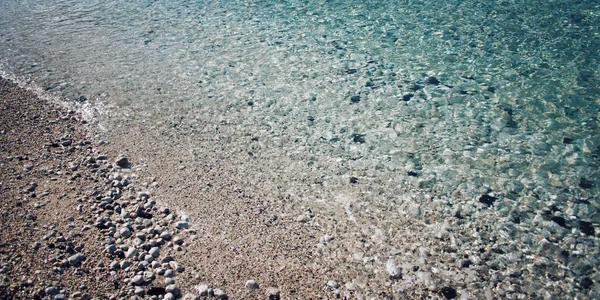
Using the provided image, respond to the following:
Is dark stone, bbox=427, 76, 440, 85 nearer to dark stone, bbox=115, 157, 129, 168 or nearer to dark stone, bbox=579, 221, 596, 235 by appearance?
dark stone, bbox=579, 221, 596, 235

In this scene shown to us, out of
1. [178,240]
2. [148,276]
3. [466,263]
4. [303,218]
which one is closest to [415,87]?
[303,218]

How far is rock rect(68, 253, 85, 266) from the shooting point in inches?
121

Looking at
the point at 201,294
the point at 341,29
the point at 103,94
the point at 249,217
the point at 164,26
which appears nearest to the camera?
the point at 201,294

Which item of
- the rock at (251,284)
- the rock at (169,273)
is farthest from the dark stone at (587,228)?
the rock at (169,273)

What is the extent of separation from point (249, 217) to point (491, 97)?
3.47 metres

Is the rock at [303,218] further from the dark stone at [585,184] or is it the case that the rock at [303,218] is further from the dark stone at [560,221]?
the dark stone at [585,184]

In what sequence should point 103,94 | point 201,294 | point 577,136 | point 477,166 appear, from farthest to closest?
point 103,94 < point 577,136 < point 477,166 < point 201,294

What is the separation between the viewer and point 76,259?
3.09 m

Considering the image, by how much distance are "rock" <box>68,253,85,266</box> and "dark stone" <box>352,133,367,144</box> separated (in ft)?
9.20

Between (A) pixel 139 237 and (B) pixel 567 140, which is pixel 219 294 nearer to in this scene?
(A) pixel 139 237

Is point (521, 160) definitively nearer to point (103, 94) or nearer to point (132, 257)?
point (132, 257)

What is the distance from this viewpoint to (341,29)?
7133mm

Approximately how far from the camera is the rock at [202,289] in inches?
115

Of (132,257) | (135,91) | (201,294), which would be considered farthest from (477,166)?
(135,91)
